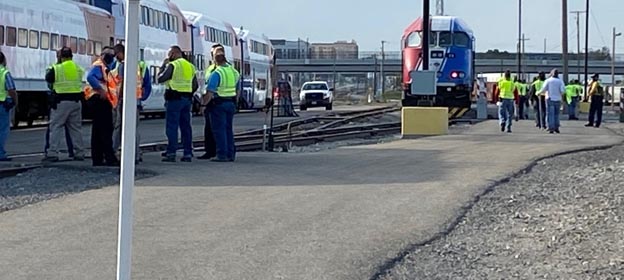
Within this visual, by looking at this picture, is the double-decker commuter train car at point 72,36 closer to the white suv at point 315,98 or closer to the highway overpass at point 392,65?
the white suv at point 315,98

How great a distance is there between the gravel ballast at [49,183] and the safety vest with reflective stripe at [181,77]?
83.0 inches

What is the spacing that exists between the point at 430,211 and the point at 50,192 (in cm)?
442

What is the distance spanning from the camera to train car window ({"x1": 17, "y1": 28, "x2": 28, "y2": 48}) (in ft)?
97.7

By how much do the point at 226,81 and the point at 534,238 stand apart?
25.0 feet

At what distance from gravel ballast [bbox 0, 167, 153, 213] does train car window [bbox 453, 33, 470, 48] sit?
24.7 m

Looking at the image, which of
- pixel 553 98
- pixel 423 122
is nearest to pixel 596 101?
pixel 553 98

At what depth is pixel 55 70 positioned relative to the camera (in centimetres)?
1650

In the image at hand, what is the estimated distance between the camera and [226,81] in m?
16.6

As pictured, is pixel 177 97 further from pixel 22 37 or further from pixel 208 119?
pixel 22 37

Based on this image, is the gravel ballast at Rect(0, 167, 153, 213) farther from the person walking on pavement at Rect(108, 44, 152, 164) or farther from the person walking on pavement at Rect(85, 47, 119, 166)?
the person walking on pavement at Rect(108, 44, 152, 164)

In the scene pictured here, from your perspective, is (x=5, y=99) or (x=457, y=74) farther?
(x=457, y=74)

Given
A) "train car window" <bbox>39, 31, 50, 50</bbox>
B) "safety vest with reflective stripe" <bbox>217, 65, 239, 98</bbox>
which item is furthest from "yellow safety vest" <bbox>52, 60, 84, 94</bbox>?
"train car window" <bbox>39, 31, 50, 50</bbox>

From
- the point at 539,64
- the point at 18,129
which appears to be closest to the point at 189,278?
the point at 18,129

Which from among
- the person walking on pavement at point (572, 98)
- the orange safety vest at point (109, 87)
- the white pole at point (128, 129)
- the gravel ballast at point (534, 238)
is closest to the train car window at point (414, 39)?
the person walking on pavement at point (572, 98)
